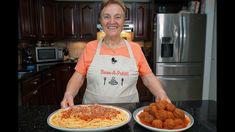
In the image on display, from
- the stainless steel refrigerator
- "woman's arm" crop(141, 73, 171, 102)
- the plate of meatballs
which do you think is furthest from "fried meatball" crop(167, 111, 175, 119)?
the stainless steel refrigerator

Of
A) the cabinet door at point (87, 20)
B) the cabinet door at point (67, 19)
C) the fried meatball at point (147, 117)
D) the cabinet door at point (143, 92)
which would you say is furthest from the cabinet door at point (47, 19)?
the fried meatball at point (147, 117)

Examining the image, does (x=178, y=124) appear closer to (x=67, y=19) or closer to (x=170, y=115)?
(x=170, y=115)

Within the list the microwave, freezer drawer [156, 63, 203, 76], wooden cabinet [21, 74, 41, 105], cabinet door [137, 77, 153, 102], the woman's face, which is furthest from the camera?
cabinet door [137, 77, 153, 102]

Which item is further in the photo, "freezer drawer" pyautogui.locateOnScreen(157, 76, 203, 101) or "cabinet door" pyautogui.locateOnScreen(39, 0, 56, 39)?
"cabinet door" pyautogui.locateOnScreen(39, 0, 56, 39)

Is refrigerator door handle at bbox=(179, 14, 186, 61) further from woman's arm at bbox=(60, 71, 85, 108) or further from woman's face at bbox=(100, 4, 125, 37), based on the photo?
woman's arm at bbox=(60, 71, 85, 108)

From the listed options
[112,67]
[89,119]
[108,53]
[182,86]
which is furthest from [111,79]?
[182,86]

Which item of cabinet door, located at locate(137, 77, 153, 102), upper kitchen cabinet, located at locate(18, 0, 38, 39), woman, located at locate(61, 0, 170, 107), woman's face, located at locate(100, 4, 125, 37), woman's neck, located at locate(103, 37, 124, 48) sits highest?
upper kitchen cabinet, located at locate(18, 0, 38, 39)

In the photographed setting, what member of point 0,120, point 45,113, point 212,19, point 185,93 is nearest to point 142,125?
point 45,113

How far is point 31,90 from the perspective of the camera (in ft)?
8.19

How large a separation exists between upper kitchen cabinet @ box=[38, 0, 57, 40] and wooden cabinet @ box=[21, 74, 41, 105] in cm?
116

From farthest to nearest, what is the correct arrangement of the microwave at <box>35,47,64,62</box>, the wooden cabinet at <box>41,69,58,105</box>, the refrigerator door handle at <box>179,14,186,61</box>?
the microwave at <box>35,47,64,62</box> → the refrigerator door handle at <box>179,14,186,61</box> → the wooden cabinet at <box>41,69,58,105</box>

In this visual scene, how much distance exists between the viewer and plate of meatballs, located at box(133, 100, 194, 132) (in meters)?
0.81

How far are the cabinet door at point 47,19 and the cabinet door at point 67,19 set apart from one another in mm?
131

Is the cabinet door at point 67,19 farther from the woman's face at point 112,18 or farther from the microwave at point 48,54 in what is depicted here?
the woman's face at point 112,18
